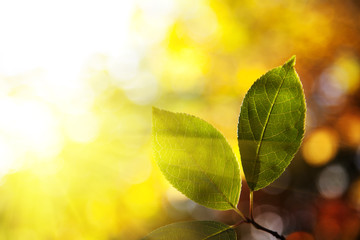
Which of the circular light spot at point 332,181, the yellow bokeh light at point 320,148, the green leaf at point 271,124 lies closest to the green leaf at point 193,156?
the green leaf at point 271,124

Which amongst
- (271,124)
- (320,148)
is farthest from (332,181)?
(271,124)

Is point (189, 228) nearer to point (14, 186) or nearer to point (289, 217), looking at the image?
point (289, 217)

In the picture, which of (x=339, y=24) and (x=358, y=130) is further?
(x=339, y=24)

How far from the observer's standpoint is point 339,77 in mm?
2619

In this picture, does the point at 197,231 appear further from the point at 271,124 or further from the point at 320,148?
the point at 320,148

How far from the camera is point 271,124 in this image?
11.1 inches

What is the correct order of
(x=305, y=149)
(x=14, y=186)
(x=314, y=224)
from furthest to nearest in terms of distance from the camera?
(x=14, y=186) < (x=305, y=149) < (x=314, y=224)

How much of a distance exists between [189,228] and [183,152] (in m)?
0.07

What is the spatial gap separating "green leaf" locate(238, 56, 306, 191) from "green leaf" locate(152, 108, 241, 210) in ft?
0.06

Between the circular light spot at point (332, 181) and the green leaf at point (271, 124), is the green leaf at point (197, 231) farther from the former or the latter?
the circular light spot at point (332, 181)

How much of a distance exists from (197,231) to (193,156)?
7 cm

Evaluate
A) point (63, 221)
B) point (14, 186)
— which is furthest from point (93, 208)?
point (14, 186)

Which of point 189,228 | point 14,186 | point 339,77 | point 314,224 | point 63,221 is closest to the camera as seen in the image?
point 189,228

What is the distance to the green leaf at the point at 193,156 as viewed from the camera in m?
0.29
